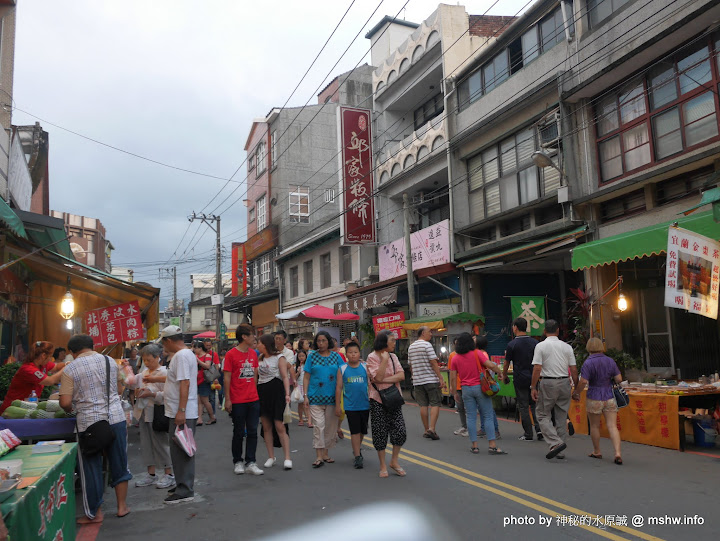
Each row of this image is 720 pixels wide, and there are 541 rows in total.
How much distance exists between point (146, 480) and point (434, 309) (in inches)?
491

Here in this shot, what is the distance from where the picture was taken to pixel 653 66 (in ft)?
40.9

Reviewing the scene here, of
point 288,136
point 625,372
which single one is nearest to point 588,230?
point 625,372

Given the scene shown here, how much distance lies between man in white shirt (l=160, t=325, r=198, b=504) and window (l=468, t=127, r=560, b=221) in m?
11.6

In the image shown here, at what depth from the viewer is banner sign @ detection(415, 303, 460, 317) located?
18.4m

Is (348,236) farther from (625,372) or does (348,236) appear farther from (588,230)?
(625,372)

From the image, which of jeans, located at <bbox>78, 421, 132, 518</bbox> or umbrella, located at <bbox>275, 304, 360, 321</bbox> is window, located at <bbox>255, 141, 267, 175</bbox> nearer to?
umbrella, located at <bbox>275, 304, 360, 321</bbox>

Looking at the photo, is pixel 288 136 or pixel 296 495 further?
pixel 288 136

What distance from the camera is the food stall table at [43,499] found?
3170 millimetres

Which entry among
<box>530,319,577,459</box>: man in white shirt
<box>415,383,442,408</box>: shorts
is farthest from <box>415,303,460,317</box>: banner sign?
<box>530,319,577,459</box>: man in white shirt

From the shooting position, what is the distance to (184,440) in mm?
6043

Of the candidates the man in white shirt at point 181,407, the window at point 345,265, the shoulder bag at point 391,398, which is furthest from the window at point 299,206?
the man in white shirt at point 181,407

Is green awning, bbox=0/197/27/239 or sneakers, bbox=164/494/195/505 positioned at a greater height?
green awning, bbox=0/197/27/239

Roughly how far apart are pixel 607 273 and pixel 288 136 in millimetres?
25242

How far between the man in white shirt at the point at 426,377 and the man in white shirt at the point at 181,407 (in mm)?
4646
